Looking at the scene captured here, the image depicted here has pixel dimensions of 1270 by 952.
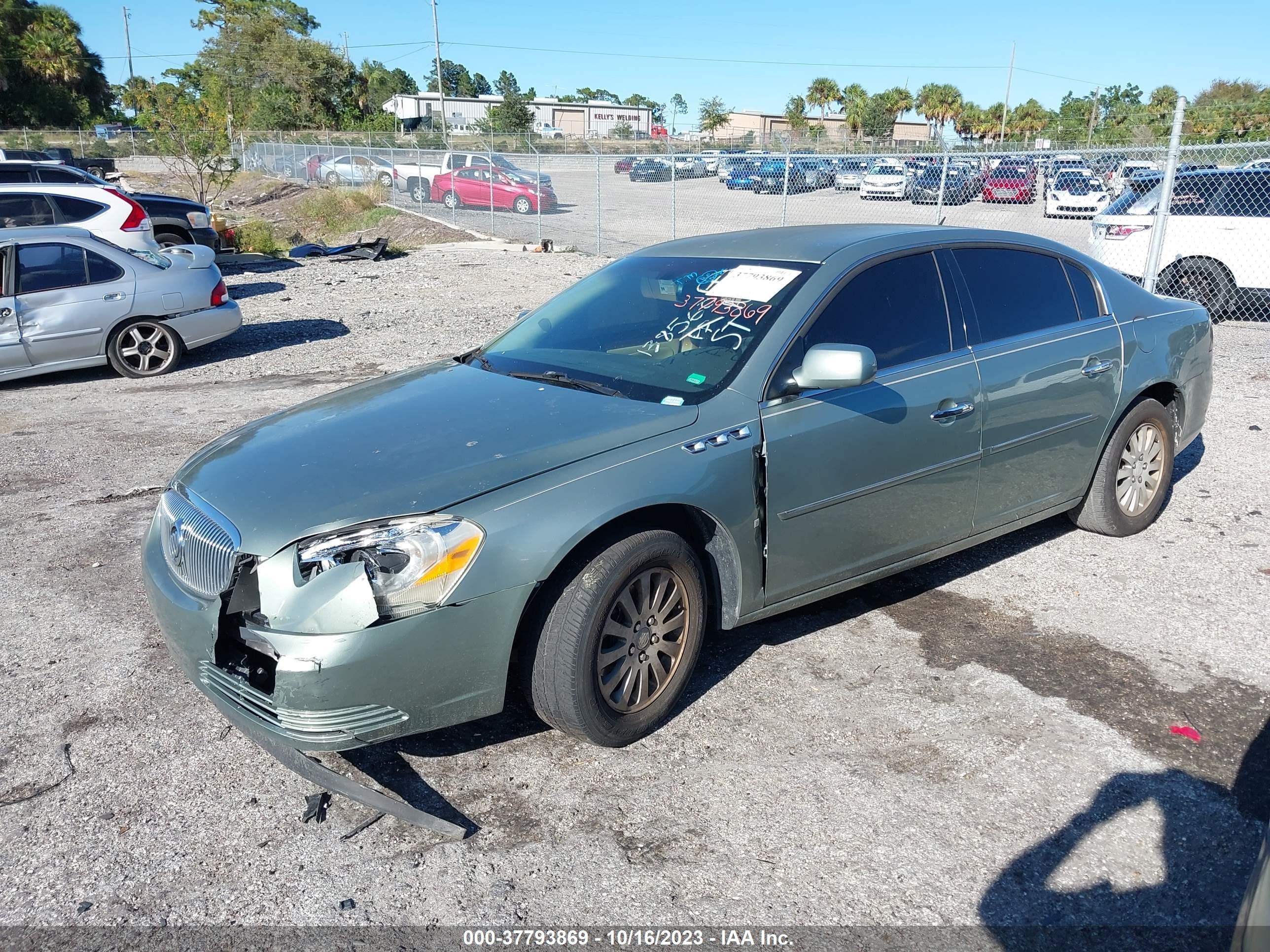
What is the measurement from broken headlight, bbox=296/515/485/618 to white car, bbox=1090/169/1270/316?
10.0 meters

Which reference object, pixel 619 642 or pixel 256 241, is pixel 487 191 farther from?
pixel 619 642

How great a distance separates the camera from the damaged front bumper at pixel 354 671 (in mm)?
2805

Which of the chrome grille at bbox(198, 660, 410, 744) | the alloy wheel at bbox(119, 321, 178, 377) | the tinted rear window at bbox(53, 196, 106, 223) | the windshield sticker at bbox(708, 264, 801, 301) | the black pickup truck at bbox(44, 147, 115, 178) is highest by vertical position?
the black pickup truck at bbox(44, 147, 115, 178)

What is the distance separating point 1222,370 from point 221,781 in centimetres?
933

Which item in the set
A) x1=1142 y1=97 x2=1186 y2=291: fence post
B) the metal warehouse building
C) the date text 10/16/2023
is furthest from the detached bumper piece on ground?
Result: the metal warehouse building

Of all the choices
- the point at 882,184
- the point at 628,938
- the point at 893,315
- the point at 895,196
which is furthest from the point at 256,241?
the point at 628,938

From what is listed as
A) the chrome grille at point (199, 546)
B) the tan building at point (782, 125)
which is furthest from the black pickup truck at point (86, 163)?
the tan building at point (782, 125)

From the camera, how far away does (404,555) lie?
2.88 metres

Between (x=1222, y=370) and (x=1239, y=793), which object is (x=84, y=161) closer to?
(x=1222, y=370)

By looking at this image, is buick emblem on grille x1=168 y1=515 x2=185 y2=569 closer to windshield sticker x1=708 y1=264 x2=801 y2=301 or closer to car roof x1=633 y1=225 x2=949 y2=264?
windshield sticker x1=708 y1=264 x2=801 y2=301

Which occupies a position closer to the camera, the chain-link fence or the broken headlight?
the broken headlight

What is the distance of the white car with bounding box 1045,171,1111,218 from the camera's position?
23.8m

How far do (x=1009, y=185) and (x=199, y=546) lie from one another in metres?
26.5

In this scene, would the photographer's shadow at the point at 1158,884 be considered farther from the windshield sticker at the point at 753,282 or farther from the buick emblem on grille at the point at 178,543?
the buick emblem on grille at the point at 178,543
